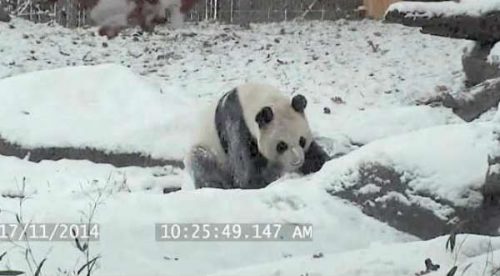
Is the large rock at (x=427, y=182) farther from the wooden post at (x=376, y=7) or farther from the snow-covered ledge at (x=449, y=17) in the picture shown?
the wooden post at (x=376, y=7)

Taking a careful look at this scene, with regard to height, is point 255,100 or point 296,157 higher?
point 255,100

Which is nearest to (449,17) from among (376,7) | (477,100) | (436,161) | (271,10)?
(477,100)

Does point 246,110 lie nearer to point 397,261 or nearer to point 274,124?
point 274,124

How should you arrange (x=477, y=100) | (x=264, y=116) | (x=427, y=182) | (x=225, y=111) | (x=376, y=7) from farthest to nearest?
(x=376, y=7) → (x=477, y=100) → (x=225, y=111) → (x=264, y=116) → (x=427, y=182)

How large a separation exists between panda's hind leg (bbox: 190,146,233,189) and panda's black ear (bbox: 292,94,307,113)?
76 centimetres

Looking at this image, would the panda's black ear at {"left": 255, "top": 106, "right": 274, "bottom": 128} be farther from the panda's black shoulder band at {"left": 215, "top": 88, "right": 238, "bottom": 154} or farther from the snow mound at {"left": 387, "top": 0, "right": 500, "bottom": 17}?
the snow mound at {"left": 387, "top": 0, "right": 500, "bottom": 17}

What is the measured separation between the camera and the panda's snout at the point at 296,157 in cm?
644

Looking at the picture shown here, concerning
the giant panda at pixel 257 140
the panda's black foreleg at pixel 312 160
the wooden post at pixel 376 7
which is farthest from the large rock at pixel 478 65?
the wooden post at pixel 376 7

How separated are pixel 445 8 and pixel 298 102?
1911mm

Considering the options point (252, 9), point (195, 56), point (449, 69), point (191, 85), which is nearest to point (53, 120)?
point (191, 85)

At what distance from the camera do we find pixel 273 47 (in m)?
12.9

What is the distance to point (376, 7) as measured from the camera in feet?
47.3

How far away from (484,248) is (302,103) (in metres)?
2.57

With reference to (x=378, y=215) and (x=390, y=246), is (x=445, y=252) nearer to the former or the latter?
(x=390, y=246)
